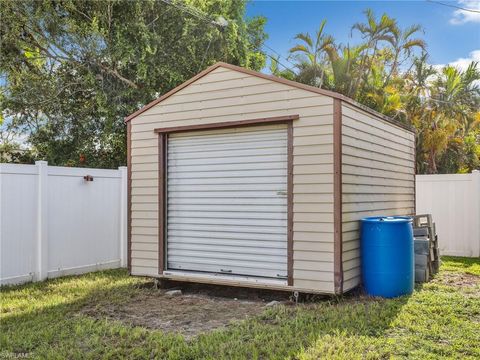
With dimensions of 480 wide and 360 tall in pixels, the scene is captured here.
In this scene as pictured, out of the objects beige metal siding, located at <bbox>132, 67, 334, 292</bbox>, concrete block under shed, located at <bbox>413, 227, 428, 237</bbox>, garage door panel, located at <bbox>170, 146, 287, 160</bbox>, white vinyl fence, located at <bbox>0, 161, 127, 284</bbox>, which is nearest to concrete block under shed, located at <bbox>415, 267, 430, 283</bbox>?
concrete block under shed, located at <bbox>413, 227, 428, 237</bbox>

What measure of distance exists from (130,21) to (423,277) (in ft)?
31.0

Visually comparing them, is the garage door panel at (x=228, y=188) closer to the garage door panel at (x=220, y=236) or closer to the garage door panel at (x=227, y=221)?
the garage door panel at (x=227, y=221)

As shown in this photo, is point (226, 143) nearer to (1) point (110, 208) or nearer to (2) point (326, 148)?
(2) point (326, 148)

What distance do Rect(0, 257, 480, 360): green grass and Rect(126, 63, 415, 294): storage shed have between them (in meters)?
0.68

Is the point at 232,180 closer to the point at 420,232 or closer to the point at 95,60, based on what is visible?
the point at 420,232

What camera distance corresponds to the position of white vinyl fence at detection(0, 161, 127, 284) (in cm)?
615

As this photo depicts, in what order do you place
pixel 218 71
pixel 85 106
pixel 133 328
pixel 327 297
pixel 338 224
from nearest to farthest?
pixel 133 328
pixel 338 224
pixel 327 297
pixel 218 71
pixel 85 106

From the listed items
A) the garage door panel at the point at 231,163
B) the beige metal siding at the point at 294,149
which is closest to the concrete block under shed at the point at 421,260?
the beige metal siding at the point at 294,149

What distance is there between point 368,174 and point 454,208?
3822mm

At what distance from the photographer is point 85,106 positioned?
12.7 m

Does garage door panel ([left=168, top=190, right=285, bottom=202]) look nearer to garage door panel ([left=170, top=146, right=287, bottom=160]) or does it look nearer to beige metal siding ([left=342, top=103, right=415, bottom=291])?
garage door panel ([left=170, top=146, right=287, bottom=160])

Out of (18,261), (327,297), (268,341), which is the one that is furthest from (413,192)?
(18,261)

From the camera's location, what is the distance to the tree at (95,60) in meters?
11.5

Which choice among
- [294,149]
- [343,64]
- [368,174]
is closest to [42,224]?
[294,149]
